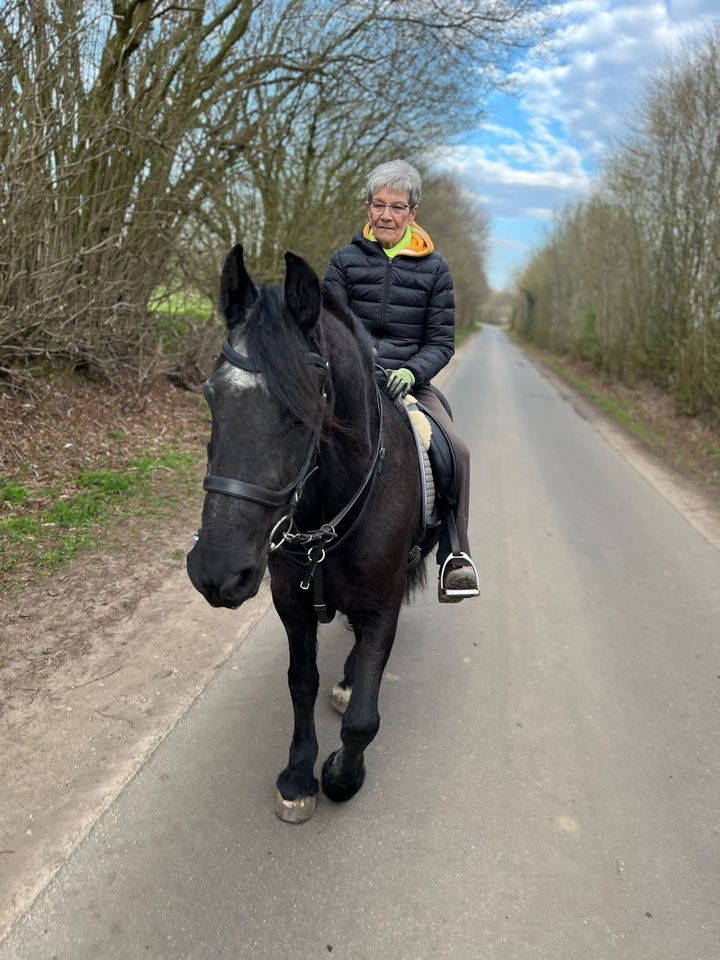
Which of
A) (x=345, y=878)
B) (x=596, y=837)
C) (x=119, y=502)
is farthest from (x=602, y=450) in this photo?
(x=345, y=878)

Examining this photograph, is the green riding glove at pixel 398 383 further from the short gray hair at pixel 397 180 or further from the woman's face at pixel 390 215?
the short gray hair at pixel 397 180

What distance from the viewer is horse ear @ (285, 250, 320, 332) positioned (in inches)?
65.4

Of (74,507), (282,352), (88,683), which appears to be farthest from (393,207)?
(74,507)

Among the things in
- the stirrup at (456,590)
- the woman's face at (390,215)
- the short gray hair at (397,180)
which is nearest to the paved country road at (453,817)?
the stirrup at (456,590)

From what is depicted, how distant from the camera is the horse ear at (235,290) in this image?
174cm

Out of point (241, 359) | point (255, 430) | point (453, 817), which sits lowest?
point (453, 817)

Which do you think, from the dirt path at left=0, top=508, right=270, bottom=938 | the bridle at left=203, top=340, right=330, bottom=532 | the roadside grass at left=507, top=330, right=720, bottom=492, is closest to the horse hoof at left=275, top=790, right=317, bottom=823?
the dirt path at left=0, top=508, right=270, bottom=938

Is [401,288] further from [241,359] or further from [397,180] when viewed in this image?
[241,359]

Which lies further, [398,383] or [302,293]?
[398,383]

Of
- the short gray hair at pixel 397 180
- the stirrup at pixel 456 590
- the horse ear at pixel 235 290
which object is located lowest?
the stirrup at pixel 456 590

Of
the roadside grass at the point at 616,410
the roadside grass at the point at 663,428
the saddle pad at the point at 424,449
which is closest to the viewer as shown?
the saddle pad at the point at 424,449

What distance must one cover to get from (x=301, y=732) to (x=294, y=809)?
286 millimetres

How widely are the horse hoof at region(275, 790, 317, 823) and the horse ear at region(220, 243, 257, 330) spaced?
1.84 meters

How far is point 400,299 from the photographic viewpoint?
9.08 feet
